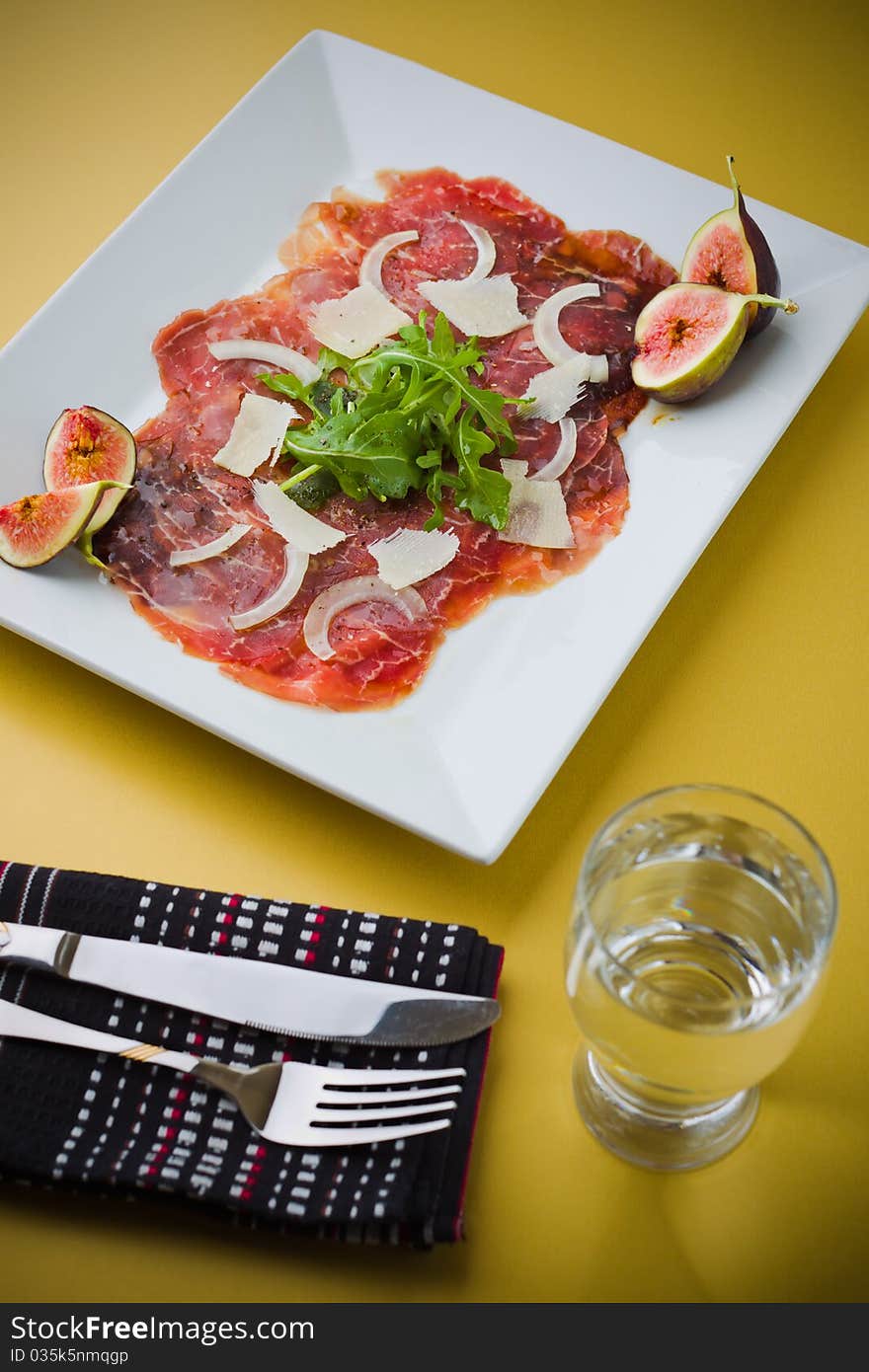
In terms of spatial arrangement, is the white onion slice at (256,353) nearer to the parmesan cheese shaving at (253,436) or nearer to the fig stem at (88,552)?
the parmesan cheese shaving at (253,436)

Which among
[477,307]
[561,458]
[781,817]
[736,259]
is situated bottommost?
[781,817]

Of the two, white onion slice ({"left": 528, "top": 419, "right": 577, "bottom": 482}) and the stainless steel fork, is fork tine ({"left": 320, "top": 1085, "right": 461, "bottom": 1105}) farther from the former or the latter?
white onion slice ({"left": 528, "top": 419, "right": 577, "bottom": 482})

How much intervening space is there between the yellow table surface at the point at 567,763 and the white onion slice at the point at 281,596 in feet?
0.78

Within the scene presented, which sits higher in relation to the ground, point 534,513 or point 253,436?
point 534,513

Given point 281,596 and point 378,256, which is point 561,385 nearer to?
point 378,256

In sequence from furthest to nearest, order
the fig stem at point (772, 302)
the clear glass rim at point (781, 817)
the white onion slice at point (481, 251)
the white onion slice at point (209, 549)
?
the white onion slice at point (481, 251) < the fig stem at point (772, 302) < the white onion slice at point (209, 549) < the clear glass rim at point (781, 817)

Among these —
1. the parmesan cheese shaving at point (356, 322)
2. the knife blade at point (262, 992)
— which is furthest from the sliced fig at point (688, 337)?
the knife blade at point (262, 992)

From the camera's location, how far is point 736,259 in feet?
9.35

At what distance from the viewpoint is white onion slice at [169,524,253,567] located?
8.57 feet

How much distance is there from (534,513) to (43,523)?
0.96 meters

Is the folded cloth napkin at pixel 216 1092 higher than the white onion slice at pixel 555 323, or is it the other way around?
the white onion slice at pixel 555 323

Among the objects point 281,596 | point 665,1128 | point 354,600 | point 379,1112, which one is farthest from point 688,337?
point 379,1112

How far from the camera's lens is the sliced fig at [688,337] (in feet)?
8.93

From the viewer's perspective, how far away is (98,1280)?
1.88 m
